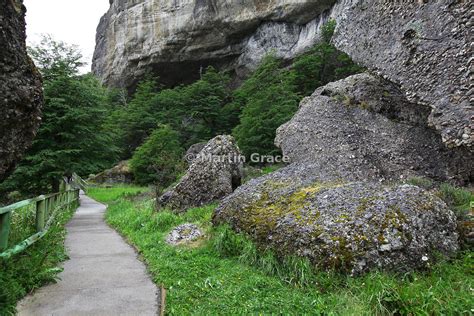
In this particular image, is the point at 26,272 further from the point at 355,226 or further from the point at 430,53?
the point at 430,53

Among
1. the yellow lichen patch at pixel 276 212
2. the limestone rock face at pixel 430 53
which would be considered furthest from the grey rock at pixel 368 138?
the yellow lichen patch at pixel 276 212

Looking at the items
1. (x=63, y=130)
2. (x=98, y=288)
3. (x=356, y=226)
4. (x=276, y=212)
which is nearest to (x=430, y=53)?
(x=356, y=226)

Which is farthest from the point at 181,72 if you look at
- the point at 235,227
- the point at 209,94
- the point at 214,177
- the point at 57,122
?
the point at 235,227

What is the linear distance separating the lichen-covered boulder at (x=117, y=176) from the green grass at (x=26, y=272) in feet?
71.5

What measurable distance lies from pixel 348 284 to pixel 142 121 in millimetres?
Answer: 27786

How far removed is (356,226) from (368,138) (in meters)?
5.16

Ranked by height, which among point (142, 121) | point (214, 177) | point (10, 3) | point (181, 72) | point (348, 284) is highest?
point (181, 72)

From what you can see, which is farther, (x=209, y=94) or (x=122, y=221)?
(x=209, y=94)

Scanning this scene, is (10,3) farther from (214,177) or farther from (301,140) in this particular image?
(301,140)

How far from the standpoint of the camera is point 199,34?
33656 millimetres

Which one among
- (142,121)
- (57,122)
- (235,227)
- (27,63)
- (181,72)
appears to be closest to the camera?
(27,63)

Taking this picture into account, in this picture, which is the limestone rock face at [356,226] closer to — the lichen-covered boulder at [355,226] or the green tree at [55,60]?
the lichen-covered boulder at [355,226]

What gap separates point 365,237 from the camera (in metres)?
4.32

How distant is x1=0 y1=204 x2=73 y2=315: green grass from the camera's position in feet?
11.9
